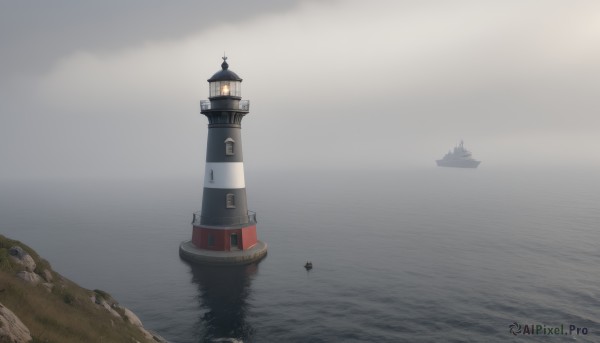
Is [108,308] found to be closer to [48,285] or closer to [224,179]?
[48,285]

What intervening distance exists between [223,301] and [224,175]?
13.8m

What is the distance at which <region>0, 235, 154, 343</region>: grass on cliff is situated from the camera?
10633mm

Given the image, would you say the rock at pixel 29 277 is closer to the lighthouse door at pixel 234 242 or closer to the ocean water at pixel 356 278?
the ocean water at pixel 356 278

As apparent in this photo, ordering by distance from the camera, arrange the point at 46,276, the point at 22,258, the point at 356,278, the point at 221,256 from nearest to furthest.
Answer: the point at 22,258, the point at 46,276, the point at 356,278, the point at 221,256

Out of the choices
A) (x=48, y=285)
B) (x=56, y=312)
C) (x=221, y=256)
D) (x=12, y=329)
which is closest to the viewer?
(x=12, y=329)

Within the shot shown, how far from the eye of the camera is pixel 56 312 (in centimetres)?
1195

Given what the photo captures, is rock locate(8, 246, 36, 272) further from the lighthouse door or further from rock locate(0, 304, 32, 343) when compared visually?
the lighthouse door

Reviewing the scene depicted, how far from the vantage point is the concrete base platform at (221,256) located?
116ft

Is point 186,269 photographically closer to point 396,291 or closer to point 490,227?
point 396,291

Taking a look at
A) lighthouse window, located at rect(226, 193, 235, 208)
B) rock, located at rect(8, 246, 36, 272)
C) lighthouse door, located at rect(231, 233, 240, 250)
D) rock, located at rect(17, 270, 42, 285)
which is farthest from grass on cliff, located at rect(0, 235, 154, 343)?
lighthouse window, located at rect(226, 193, 235, 208)

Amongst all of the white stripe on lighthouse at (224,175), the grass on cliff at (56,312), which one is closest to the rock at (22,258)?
the grass on cliff at (56,312)

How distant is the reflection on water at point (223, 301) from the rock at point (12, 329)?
13.9m

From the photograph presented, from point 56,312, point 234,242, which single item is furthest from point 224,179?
point 56,312

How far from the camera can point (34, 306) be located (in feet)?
37.4
